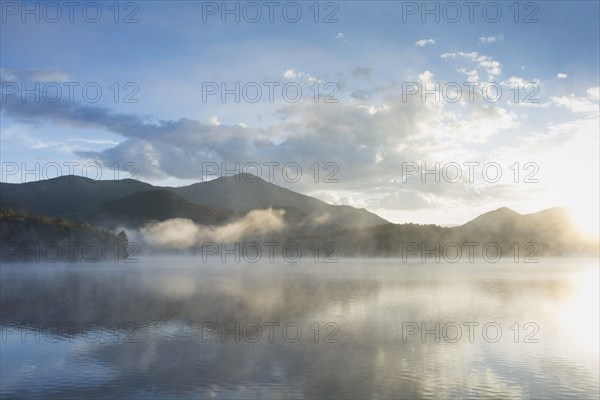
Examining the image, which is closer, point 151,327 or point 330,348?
point 330,348

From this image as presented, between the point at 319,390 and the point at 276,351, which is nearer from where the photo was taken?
the point at 319,390

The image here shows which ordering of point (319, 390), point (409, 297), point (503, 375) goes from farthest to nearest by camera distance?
point (409, 297), point (503, 375), point (319, 390)

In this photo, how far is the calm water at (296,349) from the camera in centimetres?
3622

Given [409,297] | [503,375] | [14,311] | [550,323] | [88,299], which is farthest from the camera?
[409,297]

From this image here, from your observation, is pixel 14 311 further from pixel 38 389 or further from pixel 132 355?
pixel 38 389

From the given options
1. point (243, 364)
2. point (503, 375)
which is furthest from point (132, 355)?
point (503, 375)

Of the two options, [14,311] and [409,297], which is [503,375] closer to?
[409,297]

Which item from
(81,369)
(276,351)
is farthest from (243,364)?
(81,369)

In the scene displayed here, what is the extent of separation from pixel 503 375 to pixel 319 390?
1481 cm

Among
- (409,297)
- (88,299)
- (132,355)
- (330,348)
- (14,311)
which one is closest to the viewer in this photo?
(132,355)

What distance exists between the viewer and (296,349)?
48.6 m

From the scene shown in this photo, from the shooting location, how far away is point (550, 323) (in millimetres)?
68312

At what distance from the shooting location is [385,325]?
208 ft

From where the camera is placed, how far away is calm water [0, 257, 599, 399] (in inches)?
1426
